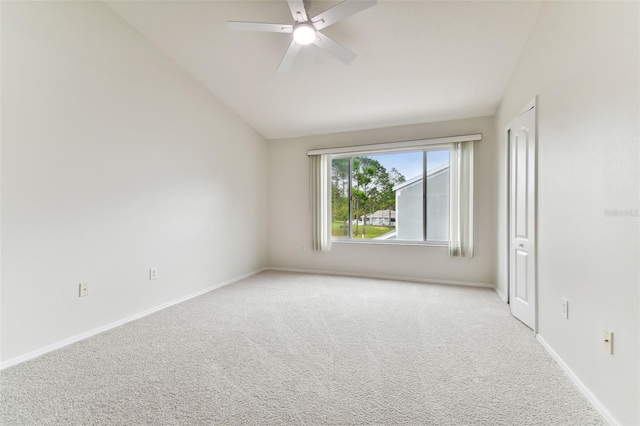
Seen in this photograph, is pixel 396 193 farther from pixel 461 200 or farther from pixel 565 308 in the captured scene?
pixel 565 308

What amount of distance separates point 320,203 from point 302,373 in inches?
124

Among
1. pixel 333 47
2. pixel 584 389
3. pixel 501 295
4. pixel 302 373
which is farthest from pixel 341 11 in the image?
pixel 501 295

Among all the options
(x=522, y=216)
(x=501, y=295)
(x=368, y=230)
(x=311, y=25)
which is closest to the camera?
(x=311, y=25)

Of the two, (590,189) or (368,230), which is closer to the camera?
(590,189)

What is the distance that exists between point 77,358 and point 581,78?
3.87 metres

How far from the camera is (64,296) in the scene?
7.61 feet

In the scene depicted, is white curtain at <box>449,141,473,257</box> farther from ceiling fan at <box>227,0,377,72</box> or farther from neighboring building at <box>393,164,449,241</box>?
ceiling fan at <box>227,0,377,72</box>

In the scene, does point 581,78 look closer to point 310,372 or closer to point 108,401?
point 310,372

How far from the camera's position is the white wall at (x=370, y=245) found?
398 centimetres

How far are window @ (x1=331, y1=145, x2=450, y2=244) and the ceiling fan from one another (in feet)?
7.56

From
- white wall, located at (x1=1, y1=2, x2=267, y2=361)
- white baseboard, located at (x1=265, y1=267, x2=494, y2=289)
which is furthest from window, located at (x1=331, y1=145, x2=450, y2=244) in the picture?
white wall, located at (x1=1, y1=2, x2=267, y2=361)

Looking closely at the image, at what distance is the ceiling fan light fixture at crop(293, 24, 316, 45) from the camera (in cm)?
226

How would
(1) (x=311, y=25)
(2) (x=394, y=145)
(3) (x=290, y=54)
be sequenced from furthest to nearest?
1. (2) (x=394, y=145)
2. (3) (x=290, y=54)
3. (1) (x=311, y=25)

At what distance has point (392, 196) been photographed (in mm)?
4629
